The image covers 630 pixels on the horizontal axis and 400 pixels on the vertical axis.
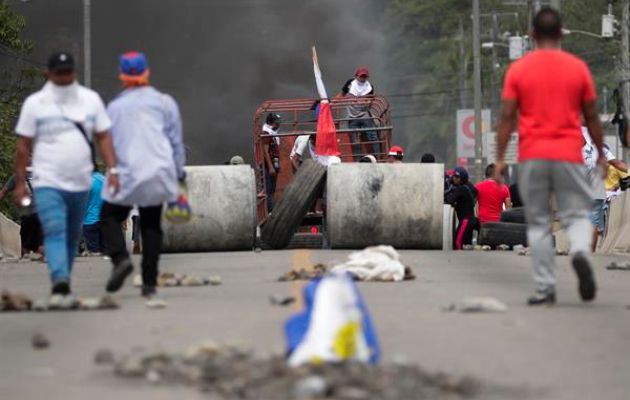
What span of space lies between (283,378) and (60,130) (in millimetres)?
5212

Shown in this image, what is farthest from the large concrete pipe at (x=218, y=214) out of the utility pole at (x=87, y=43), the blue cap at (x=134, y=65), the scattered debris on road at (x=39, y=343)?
the utility pole at (x=87, y=43)

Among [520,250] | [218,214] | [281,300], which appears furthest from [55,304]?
[520,250]

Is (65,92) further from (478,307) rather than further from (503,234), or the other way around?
(503,234)

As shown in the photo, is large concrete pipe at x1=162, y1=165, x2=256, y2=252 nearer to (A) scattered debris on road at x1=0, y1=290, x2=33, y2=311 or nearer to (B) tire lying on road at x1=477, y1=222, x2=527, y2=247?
(B) tire lying on road at x1=477, y1=222, x2=527, y2=247

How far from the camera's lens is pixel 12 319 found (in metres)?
12.2

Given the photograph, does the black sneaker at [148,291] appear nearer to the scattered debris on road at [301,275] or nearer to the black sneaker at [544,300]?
the scattered debris on road at [301,275]

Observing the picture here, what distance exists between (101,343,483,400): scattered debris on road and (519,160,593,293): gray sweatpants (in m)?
3.70

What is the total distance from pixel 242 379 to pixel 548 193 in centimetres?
471

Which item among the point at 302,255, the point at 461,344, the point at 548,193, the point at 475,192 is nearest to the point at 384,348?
the point at 461,344

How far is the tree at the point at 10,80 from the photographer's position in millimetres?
34938

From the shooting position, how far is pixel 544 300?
12664 millimetres

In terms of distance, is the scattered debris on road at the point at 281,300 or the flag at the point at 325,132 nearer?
the scattered debris on road at the point at 281,300

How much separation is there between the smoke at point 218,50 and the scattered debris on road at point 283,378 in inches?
1471

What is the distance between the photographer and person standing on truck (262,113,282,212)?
26.1 metres
